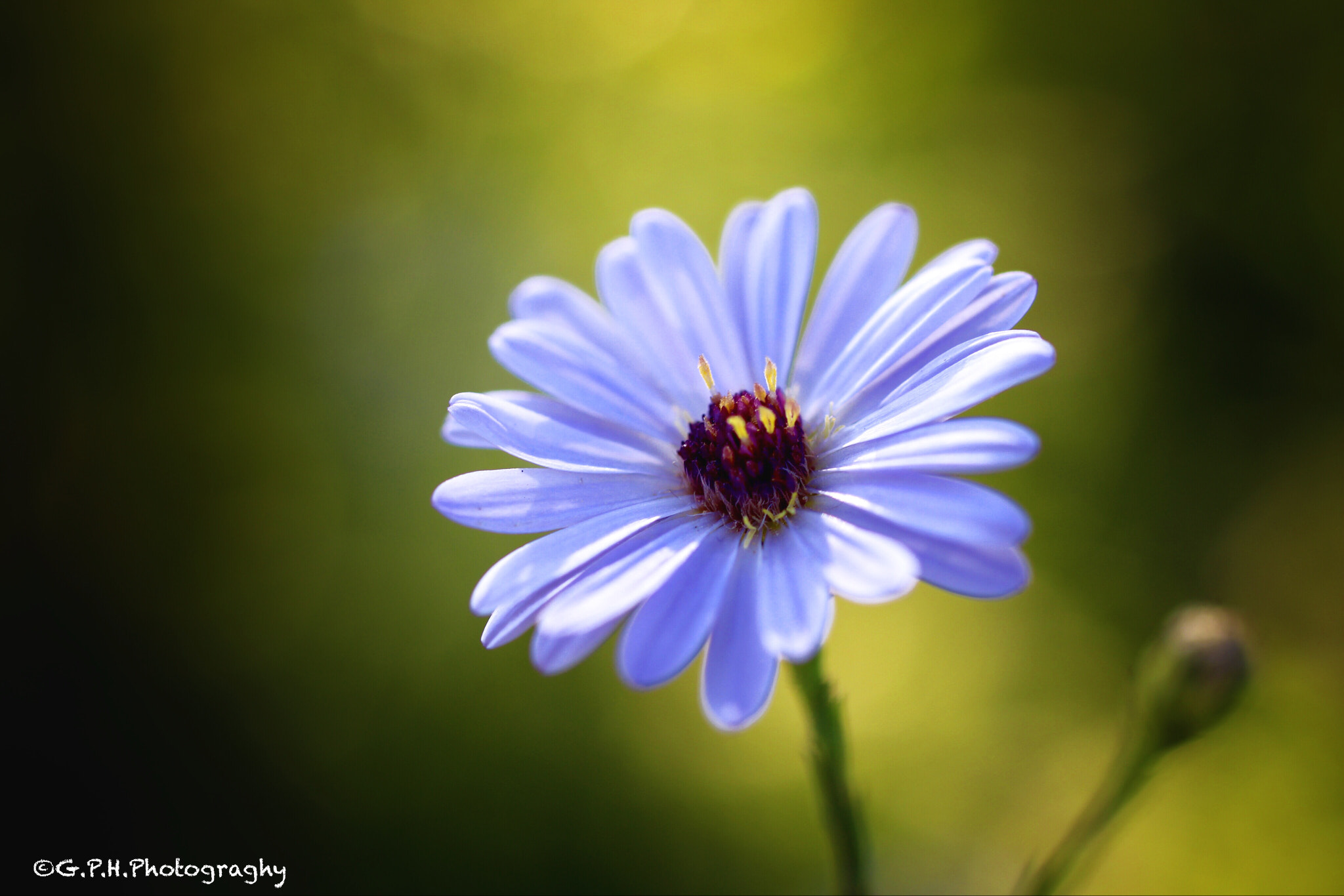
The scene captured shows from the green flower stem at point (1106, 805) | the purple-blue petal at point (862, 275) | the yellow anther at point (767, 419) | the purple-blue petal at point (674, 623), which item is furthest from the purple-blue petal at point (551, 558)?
the green flower stem at point (1106, 805)

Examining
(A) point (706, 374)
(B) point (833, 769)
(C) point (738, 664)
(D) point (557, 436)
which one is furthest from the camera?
(A) point (706, 374)

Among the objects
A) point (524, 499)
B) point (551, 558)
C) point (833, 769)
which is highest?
point (524, 499)

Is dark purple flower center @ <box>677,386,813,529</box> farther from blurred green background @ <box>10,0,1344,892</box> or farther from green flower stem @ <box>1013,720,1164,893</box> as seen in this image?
blurred green background @ <box>10,0,1344,892</box>

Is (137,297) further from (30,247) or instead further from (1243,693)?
(1243,693)

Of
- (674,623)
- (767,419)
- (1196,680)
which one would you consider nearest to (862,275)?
(767,419)

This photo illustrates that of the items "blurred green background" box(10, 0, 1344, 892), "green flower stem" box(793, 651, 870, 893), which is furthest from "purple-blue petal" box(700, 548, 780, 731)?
"blurred green background" box(10, 0, 1344, 892)

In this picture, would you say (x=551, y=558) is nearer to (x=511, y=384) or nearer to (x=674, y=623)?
(x=674, y=623)
